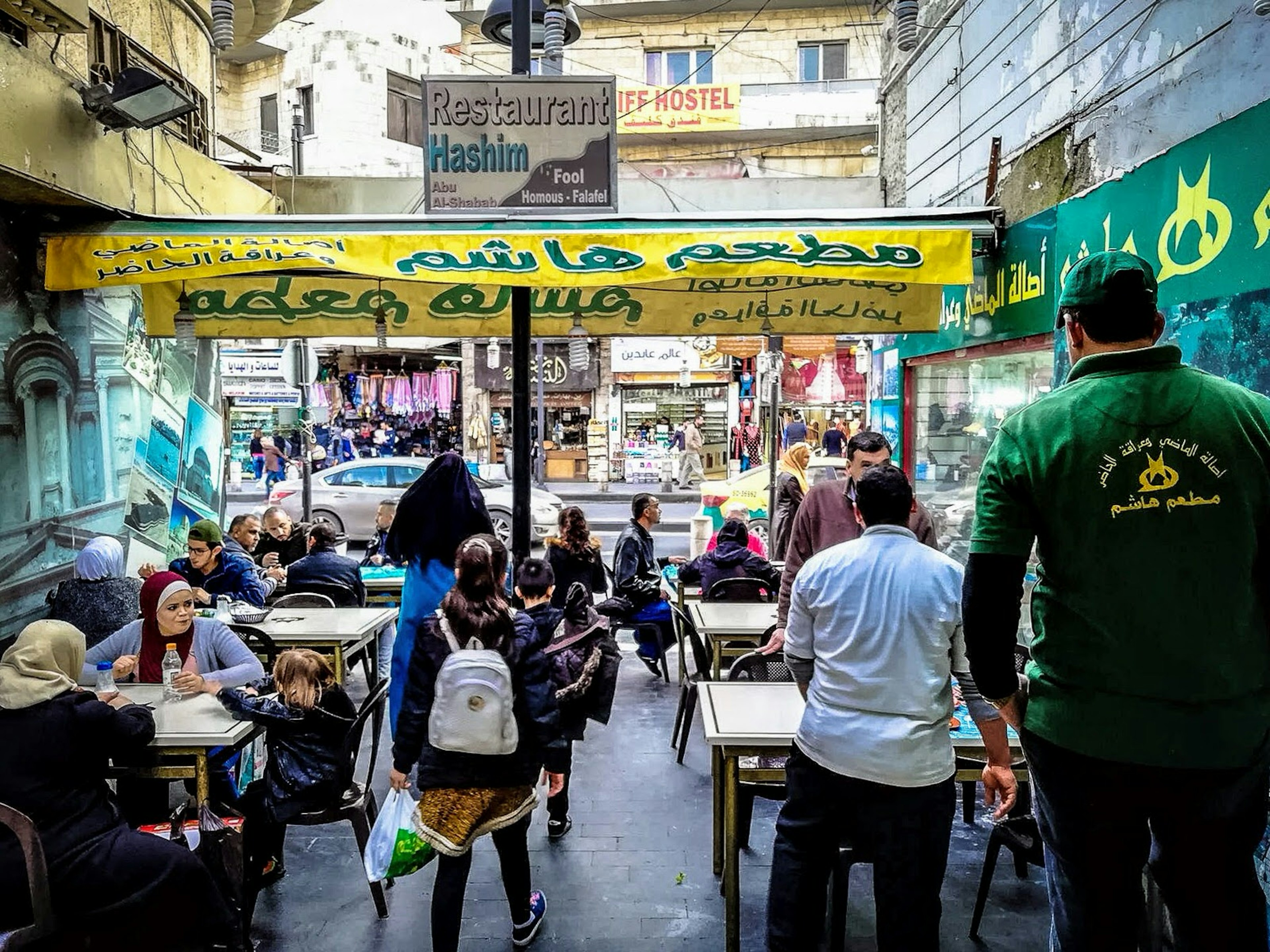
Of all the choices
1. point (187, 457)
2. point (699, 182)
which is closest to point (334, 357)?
point (699, 182)

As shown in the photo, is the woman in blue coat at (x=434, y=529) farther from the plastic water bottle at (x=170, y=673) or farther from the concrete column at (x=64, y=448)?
the concrete column at (x=64, y=448)

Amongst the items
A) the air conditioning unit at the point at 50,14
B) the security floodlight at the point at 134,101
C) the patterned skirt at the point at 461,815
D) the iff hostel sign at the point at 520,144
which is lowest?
the patterned skirt at the point at 461,815

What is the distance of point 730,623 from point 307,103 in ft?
73.5

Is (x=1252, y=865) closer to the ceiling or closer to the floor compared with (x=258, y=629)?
closer to the ceiling

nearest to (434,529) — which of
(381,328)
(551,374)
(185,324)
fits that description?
(381,328)

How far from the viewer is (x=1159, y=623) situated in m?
1.82

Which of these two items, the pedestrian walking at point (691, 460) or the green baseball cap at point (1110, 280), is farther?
the pedestrian walking at point (691, 460)

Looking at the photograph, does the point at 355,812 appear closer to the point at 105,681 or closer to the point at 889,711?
the point at 105,681

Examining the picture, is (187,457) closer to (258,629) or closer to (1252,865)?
(258,629)

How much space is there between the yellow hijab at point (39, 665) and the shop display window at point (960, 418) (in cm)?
529

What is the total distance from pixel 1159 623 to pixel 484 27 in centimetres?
651

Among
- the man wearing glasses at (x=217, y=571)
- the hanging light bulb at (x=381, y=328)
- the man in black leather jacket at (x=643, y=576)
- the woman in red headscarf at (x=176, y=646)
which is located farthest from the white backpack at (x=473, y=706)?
the hanging light bulb at (x=381, y=328)

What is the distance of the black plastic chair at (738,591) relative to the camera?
257 inches

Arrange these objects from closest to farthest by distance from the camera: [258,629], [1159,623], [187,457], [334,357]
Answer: [1159,623] < [258,629] < [187,457] < [334,357]
